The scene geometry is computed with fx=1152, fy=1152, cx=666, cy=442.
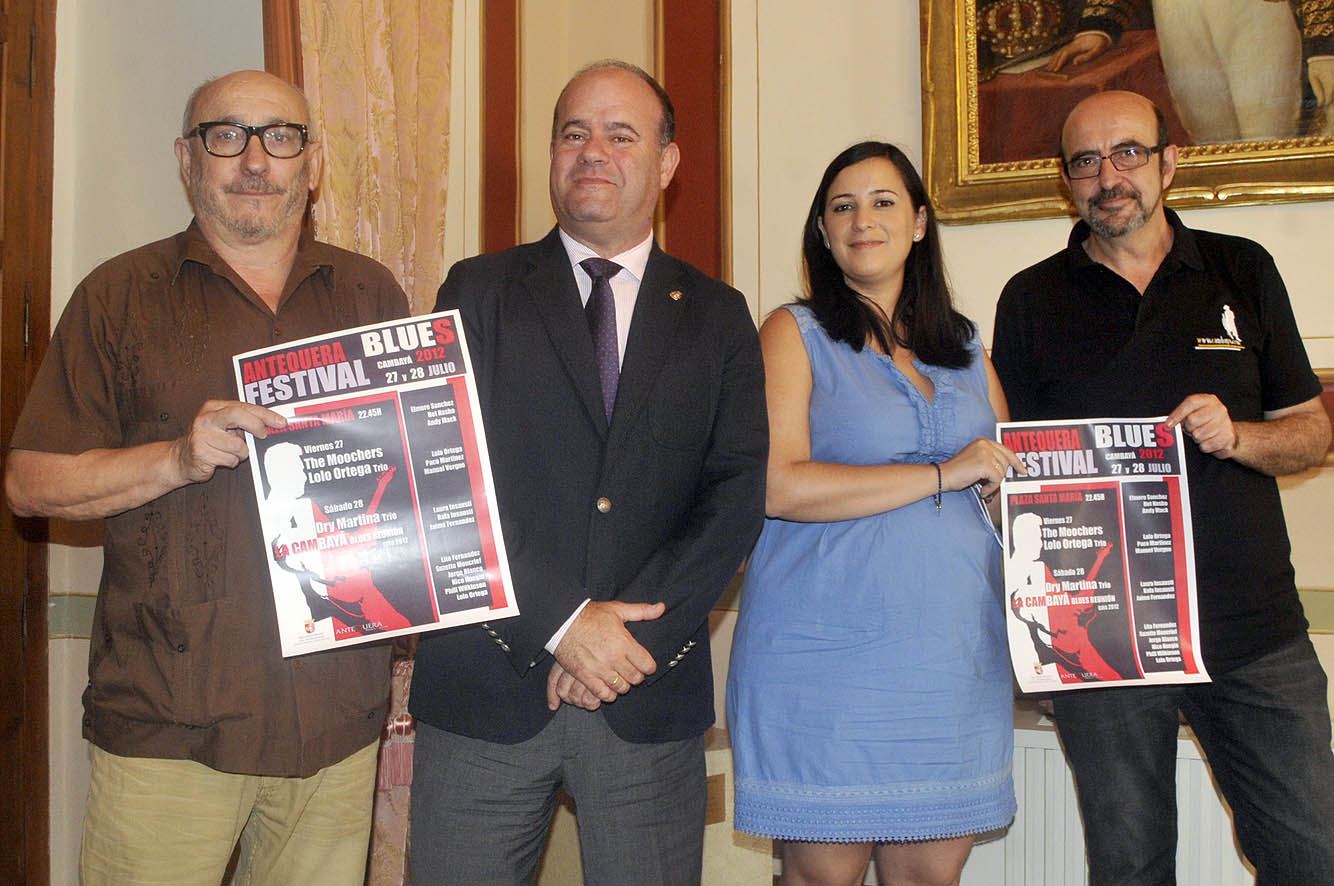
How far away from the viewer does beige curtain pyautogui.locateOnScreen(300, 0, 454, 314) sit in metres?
3.10

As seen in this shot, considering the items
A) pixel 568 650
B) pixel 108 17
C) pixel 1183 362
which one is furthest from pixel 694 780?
pixel 108 17

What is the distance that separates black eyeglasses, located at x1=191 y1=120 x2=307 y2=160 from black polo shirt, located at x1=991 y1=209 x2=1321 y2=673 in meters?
1.61

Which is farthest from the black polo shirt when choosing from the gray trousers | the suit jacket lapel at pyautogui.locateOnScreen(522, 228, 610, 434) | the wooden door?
the wooden door

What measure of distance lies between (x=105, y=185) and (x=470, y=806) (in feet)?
7.74

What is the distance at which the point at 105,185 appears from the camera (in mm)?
3355

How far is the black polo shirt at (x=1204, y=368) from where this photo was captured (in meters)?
2.35

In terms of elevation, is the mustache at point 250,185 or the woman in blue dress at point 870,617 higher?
the mustache at point 250,185

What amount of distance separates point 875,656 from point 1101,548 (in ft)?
1.68

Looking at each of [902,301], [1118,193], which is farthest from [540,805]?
[1118,193]

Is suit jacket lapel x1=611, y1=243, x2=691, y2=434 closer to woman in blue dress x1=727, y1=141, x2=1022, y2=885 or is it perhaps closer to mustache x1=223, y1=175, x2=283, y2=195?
woman in blue dress x1=727, y1=141, x2=1022, y2=885

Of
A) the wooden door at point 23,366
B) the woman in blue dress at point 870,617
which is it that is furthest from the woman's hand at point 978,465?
the wooden door at point 23,366

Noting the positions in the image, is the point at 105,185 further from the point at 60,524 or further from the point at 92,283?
the point at 92,283

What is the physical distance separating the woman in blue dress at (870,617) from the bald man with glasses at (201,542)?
0.78m

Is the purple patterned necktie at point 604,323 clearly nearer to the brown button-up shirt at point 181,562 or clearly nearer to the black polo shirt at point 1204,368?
the brown button-up shirt at point 181,562
